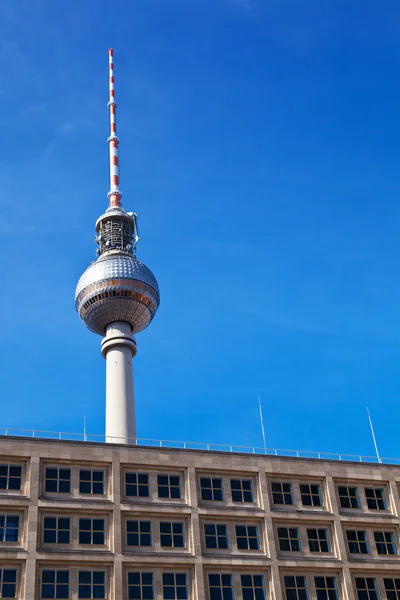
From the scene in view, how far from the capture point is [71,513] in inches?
2256

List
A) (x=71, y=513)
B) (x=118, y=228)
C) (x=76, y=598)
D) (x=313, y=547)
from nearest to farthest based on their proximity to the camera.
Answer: (x=76, y=598) < (x=71, y=513) < (x=313, y=547) < (x=118, y=228)

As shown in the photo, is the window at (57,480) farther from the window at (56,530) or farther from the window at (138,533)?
the window at (138,533)

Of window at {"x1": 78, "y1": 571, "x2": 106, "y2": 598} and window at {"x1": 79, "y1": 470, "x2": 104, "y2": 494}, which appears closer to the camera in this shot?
window at {"x1": 78, "y1": 571, "x2": 106, "y2": 598}

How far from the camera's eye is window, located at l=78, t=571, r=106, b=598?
2140 inches

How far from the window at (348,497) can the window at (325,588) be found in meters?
6.78

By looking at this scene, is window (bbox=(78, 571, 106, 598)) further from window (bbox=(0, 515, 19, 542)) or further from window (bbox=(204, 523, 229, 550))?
window (bbox=(204, 523, 229, 550))

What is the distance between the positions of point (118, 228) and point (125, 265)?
33.2 feet

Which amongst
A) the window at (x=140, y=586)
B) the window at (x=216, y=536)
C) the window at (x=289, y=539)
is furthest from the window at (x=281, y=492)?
the window at (x=140, y=586)

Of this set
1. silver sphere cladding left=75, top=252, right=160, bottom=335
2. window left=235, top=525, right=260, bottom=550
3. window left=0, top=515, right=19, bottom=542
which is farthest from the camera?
silver sphere cladding left=75, top=252, right=160, bottom=335

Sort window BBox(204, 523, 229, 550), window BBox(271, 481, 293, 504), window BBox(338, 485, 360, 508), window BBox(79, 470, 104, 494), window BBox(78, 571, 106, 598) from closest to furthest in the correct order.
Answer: window BBox(78, 571, 106, 598) < window BBox(79, 470, 104, 494) < window BBox(204, 523, 229, 550) < window BBox(271, 481, 293, 504) < window BBox(338, 485, 360, 508)

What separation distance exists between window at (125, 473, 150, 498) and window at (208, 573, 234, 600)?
828 cm

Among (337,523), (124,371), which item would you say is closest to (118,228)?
(124,371)

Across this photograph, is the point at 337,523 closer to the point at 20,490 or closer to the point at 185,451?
the point at 185,451

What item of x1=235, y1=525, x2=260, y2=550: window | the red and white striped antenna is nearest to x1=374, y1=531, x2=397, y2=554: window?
x1=235, y1=525, x2=260, y2=550: window
